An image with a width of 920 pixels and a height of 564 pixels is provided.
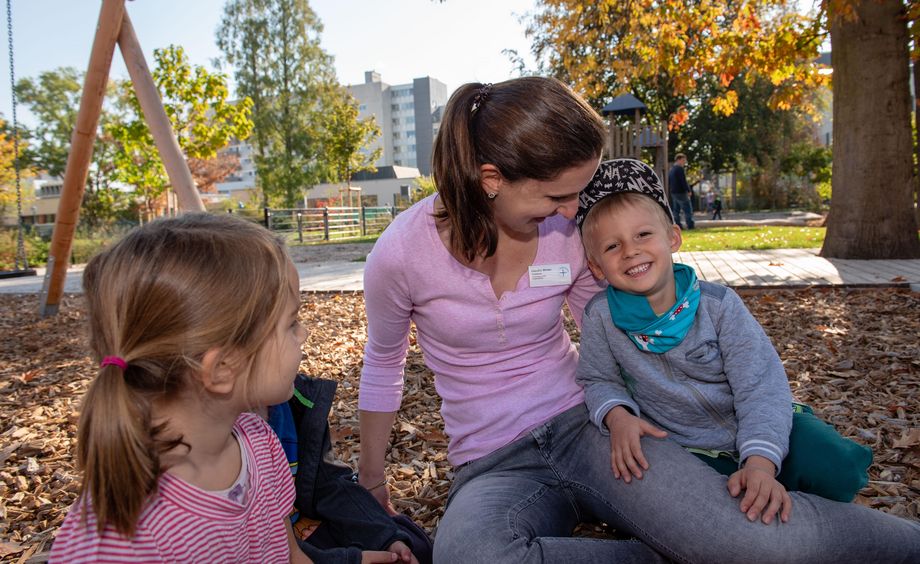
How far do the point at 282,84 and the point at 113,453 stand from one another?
34753 mm

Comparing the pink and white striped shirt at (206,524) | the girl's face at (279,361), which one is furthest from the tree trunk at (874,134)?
the pink and white striped shirt at (206,524)

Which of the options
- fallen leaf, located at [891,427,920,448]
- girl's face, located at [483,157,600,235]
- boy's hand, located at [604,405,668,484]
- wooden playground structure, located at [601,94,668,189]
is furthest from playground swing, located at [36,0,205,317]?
wooden playground structure, located at [601,94,668,189]

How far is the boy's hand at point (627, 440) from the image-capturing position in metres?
1.65

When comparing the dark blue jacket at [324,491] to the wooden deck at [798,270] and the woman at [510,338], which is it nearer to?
the woman at [510,338]

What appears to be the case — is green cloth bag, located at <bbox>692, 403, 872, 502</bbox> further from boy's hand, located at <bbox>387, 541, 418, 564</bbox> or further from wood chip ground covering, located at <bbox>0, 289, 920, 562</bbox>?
boy's hand, located at <bbox>387, 541, 418, 564</bbox>

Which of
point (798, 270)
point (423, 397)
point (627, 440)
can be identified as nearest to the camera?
point (627, 440)

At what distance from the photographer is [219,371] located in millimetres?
1320

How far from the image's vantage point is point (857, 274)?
239 inches

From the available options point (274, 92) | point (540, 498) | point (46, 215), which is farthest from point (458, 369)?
point (46, 215)

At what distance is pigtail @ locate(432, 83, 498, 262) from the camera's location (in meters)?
1.86

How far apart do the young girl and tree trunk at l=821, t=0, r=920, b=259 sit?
24.4 feet

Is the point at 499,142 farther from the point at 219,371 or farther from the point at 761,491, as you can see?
the point at 761,491

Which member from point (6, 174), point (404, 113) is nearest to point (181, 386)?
point (6, 174)

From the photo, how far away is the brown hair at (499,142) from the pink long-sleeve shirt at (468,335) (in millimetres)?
106
